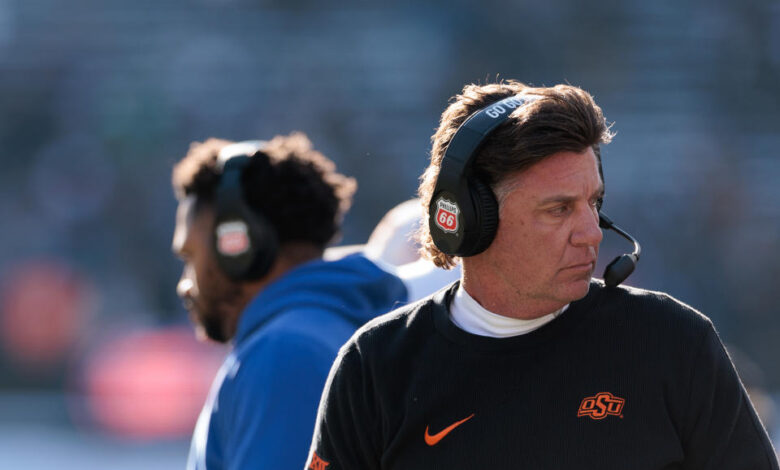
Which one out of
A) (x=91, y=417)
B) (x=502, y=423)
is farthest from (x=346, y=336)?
(x=91, y=417)

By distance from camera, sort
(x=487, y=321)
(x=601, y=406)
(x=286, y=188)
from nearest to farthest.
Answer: (x=601, y=406)
(x=487, y=321)
(x=286, y=188)

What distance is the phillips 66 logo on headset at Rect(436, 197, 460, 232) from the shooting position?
50.7 inches

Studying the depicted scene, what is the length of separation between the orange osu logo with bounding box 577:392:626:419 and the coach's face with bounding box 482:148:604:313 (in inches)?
5.1

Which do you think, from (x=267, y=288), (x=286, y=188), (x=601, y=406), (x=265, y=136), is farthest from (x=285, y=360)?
(x=265, y=136)

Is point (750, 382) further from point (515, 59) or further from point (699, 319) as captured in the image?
point (515, 59)

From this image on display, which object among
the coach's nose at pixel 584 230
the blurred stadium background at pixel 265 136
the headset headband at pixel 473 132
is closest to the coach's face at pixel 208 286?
the headset headband at pixel 473 132

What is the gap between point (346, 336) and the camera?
1760 mm

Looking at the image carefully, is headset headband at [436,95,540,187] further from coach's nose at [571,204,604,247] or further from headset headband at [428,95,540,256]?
coach's nose at [571,204,604,247]

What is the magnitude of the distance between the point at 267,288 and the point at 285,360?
29cm

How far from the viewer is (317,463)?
1318mm

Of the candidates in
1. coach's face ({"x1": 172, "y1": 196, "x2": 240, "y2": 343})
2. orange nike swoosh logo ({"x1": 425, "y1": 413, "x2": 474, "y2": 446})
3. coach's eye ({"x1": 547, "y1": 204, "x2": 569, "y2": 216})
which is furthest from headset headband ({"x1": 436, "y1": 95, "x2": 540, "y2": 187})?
coach's face ({"x1": 172, "y1": 196, "x2": 240, "y2": 343})

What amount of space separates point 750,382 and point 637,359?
92.4 inches

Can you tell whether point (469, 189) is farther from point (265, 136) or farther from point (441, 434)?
point (265, 136)

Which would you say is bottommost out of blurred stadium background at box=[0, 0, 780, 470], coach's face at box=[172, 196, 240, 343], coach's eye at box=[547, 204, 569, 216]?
coach's eye at box=[547, 204, 569, 216]
